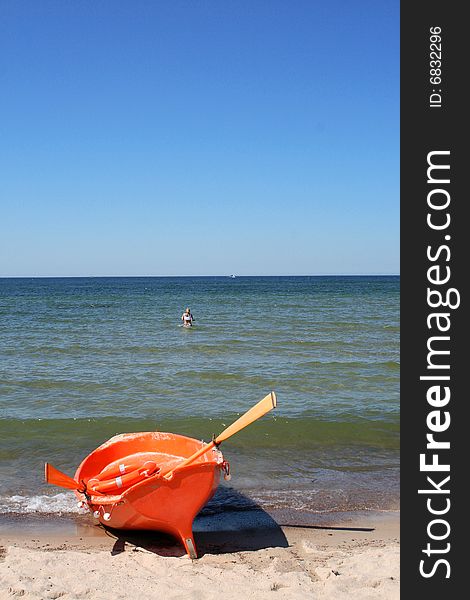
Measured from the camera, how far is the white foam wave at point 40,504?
8.32 meters

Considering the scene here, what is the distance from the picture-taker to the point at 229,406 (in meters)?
14.0

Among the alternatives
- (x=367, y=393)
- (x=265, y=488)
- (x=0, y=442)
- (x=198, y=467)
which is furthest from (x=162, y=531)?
(x=367, y=393)

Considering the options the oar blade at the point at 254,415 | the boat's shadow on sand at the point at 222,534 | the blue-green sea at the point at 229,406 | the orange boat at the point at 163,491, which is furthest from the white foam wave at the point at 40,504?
the oar blade at the point at 254,415

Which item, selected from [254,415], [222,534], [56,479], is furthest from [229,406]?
[56,479]

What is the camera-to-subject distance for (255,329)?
30562mm

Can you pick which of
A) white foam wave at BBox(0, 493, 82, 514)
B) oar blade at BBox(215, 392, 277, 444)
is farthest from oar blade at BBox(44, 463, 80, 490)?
oar blade at BBox(215, 392, 277, 444)

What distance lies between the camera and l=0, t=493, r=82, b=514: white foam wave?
832 cm

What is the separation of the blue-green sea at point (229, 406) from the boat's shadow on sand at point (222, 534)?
0.35 metres

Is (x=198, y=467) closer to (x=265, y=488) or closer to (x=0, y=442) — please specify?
(x=265, y=488)

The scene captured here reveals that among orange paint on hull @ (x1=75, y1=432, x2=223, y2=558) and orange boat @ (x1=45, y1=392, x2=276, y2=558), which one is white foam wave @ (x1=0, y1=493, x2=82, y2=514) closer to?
orange boat @ (x1=45, y1=392, x2=276, y2=558)

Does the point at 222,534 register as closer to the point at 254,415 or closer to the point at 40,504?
the point at 254,415

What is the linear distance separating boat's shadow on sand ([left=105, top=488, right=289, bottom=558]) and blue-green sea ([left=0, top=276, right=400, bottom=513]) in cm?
35

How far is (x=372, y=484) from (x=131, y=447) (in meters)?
3.59

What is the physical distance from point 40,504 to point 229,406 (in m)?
6.04
